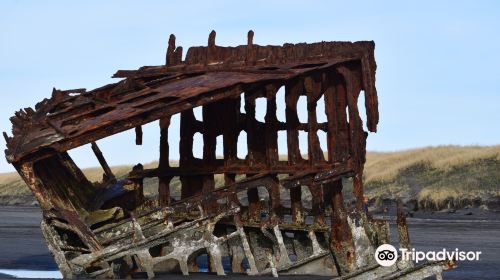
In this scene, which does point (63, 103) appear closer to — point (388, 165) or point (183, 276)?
point (183, 276)

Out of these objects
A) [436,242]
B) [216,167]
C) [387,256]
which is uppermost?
[216,167]

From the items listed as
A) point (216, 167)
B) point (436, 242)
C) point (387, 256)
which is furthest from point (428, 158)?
point (387, 256)

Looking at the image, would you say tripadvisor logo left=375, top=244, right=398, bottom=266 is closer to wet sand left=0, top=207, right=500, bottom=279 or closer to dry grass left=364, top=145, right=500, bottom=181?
wet sand left=0, top=207, right=500, bottom=279

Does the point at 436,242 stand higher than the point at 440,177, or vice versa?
the point at 440,177

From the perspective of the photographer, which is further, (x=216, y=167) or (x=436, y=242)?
(x=436, y=242)

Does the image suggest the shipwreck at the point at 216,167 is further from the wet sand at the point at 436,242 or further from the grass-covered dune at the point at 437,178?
the grass-covered dune at the point at 437,178

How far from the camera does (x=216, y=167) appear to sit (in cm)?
1814

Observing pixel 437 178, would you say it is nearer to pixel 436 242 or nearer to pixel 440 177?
pixel 440 177

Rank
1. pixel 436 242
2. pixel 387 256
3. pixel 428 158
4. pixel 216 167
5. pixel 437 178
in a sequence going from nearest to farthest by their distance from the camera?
pixel 387 256 < pixel 216 167 < pixel 436 242 < pixel 437 178 < pixel 428 158

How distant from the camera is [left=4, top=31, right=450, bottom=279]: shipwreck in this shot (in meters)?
15.5

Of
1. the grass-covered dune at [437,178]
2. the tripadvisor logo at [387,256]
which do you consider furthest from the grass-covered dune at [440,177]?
the tripadvisor logo at [387,256]

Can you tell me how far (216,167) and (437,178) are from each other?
2914 centimetres

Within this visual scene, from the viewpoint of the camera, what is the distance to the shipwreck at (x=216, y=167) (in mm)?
15500

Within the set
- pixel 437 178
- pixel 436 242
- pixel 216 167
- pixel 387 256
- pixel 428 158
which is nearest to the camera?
pixel 387 256
